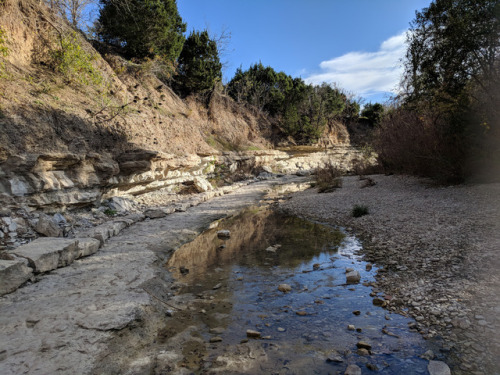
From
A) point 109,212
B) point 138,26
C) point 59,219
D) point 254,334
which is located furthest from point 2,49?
point 138,26

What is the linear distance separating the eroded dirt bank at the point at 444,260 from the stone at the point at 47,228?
694cm

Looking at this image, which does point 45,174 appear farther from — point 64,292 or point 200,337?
point 200,337

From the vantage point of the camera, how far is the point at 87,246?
581cm

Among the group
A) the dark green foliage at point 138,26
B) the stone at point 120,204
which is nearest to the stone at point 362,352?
the stone at point 120,204

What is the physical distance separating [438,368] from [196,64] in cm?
2578

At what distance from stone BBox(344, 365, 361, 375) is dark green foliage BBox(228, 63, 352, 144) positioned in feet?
116

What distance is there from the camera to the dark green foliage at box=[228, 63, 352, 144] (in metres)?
37.0

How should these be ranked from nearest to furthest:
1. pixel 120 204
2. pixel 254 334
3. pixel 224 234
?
1. pixel 254 334
2. pixel 224 234
3. pixel 120 204

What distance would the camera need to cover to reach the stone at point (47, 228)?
21.1 feet

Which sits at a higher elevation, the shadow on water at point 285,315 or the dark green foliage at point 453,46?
the dark green foliage at point 453,46

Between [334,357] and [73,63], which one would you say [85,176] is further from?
[334,357]

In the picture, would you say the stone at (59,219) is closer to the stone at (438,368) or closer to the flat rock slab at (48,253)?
the flat rock slab at (48,253)

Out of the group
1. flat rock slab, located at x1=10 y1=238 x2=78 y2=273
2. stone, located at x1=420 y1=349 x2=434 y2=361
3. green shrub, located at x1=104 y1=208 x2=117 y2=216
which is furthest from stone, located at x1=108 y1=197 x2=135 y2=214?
stone, located at x1=420 y1=349 x2=434 y2=361

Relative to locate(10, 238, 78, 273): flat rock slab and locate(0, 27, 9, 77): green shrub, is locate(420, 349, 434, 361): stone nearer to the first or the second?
locate(10, 238, 78, 273): flat rock slab
